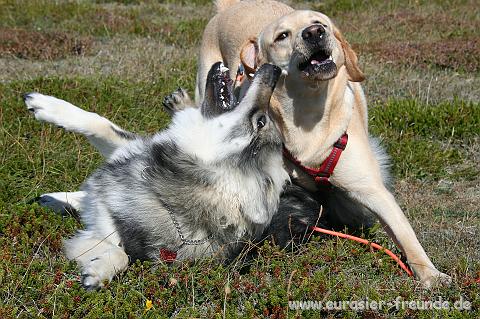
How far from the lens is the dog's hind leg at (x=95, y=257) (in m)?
3.57

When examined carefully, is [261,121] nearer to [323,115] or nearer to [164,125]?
[323,115]

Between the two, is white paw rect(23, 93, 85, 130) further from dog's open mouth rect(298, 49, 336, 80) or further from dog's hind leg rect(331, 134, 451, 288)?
dog's hind leg rect(331, 134, 451, 288)

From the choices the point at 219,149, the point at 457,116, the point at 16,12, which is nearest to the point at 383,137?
the point at 457,116

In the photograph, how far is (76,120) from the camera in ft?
15.0

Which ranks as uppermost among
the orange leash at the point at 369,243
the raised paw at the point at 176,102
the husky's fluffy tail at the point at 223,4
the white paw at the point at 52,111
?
the husky's fluffy tail at the point at 223,4

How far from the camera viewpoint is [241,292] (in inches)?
143

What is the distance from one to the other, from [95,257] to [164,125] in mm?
2484

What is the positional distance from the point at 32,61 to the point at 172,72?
2199mm

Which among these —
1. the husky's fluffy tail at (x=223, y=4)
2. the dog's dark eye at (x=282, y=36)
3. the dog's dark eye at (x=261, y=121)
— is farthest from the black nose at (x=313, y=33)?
the husky's fluffy tail at (x=223, y=4)

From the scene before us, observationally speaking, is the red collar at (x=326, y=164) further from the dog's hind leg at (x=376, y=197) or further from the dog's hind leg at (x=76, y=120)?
the dog's hind leg at (x=76, y=120)

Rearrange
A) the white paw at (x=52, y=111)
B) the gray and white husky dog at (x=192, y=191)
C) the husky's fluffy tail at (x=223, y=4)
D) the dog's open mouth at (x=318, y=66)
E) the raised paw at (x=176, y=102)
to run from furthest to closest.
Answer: the husky's fluffy tail at (x=223, y=4)
the raised paw at (x=176, y=102)
the white paw at (x=52, y=111)
the dog's open mouth at (x=318, y=66)
the gray and white husky dog at (x=192, y=191)

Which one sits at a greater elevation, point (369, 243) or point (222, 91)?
point (222, 91)

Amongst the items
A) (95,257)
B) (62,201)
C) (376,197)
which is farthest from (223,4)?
(95,257)

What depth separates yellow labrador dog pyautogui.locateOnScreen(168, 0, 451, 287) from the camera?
4406mm
